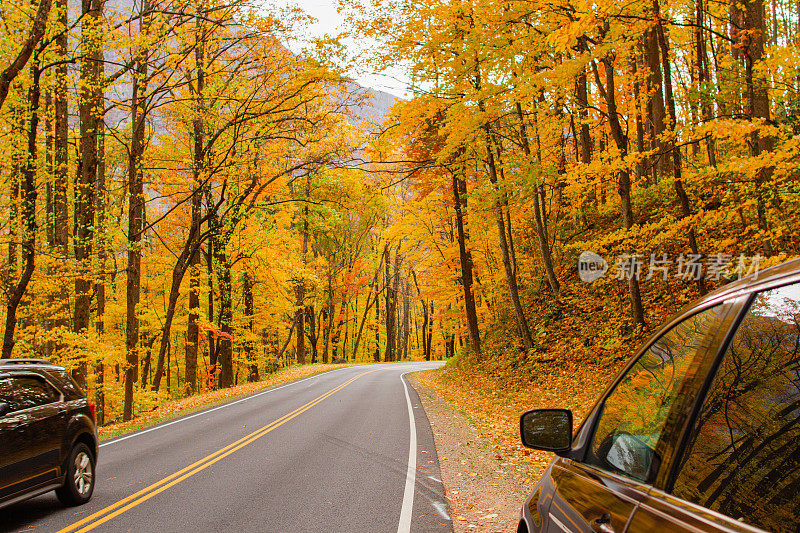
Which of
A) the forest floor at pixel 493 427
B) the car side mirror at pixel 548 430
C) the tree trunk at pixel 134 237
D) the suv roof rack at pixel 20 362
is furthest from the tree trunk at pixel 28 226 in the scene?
the car side mirror at pixel 548 430

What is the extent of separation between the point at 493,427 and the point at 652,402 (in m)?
10.6

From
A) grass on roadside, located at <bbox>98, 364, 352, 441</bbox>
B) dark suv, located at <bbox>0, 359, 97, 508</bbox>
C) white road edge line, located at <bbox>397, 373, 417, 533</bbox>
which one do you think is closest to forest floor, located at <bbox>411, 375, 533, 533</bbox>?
white road edge line, located at <bbox>397, 373, 417, 533</bbox>

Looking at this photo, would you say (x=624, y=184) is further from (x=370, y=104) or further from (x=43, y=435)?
(x=43, y=435)

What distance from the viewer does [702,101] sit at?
1045 centimetres

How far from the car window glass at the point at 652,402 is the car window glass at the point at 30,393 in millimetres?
6957

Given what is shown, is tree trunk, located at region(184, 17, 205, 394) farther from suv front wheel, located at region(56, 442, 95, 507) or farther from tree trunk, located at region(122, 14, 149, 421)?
suv front wheel, located at region(56, 442, 95, 507)

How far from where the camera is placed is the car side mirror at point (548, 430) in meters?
2.46

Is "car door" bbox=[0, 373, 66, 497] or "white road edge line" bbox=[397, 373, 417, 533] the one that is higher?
"car door" bbox=[0, 373, 66, 497]

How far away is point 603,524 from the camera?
168cm

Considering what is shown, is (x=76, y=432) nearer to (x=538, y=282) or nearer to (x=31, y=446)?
(x=31, y=446)

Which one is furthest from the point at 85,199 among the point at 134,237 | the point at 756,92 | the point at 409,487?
the point at 756,92

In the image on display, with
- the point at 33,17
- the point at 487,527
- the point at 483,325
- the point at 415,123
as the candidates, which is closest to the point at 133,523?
the point at 487,527

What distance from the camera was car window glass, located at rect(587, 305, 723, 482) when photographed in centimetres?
156

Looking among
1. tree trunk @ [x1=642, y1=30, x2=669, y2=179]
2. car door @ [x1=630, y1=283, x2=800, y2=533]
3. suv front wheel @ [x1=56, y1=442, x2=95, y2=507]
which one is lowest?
suv front wheel @ [x1=56, y1=442, x2=95, y2=507]
